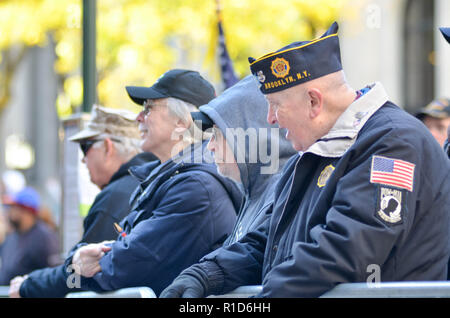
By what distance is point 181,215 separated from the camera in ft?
13.5

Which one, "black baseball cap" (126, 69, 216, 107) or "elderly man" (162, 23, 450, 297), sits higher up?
"black baseball cap" (126, 69, 216, 107)

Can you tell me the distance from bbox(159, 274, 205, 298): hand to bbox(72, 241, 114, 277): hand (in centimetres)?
108

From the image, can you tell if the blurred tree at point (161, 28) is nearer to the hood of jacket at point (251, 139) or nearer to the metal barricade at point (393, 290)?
the hood of jacket at point (251, 139)

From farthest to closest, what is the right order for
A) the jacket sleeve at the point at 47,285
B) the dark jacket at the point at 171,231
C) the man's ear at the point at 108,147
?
the man's ear at the point at 108,147, the jacket sleeve at the point at 47,285, the dark jacket at the point at 171,231

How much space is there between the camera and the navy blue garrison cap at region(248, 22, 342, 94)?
3.21m

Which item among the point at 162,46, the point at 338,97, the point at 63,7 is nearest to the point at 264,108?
the point at 338,97

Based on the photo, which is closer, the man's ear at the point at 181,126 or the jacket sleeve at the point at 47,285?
the man's ear at the point at 181,126

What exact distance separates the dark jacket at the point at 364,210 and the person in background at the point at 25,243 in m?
5.79

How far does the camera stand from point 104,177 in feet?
18.8

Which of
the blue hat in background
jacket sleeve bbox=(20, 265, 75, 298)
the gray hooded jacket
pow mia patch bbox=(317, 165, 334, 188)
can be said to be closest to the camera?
pow mia patch bbox=(317, 165, 334, 188)

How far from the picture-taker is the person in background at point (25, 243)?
28.7 feet

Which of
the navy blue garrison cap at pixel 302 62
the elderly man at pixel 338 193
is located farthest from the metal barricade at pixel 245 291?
the navy blue garrison cap at pixel 302 62

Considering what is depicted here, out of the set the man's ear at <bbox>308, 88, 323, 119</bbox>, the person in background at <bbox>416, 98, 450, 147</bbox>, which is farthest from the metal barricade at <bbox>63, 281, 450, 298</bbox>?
the person in background at <bbox>416, 98, 450, 147</bbox>

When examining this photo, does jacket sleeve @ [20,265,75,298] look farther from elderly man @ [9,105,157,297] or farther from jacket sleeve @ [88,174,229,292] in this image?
jacket sleeve @ [88,174,229,292]
